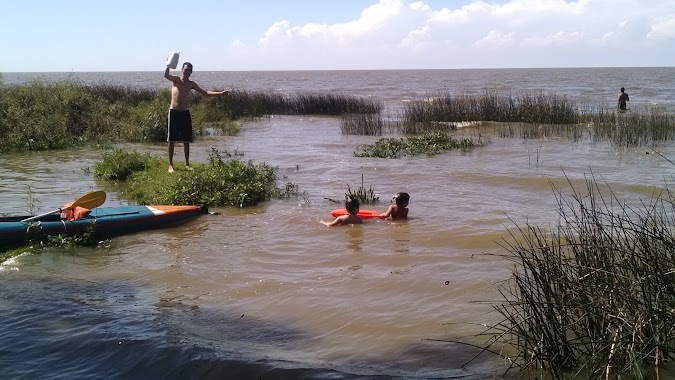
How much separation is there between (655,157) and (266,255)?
11.7m

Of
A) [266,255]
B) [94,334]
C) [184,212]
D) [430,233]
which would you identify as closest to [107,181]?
[184,212]

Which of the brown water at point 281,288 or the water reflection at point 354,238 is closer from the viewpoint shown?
the brown water at point 281,288

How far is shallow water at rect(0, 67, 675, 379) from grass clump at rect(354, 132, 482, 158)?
406 centimetres

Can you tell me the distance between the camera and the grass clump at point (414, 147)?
53.2 feet

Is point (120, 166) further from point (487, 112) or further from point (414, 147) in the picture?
point (487, 112)

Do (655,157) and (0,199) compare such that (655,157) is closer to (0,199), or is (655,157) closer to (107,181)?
(107,181)

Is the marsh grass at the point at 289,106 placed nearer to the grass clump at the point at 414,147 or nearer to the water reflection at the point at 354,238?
the grass clump at the point at 414,147

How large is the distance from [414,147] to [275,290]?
36.4 feet

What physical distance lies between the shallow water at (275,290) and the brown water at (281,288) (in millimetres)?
19

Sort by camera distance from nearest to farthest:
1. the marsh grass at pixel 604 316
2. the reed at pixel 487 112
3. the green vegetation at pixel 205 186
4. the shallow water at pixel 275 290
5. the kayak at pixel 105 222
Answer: the marsh grass at pixel 604 316
the shallow water at pixel 275 290
the kayak at pixel 105 222
the green vegetation at pixel 205 186
the reed at pixel 487 112

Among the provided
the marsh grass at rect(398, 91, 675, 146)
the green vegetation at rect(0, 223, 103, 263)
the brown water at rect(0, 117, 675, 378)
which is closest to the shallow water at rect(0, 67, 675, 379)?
the brown water at rect(0, 117, 675, 378)

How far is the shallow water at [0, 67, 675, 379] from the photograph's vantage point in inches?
175

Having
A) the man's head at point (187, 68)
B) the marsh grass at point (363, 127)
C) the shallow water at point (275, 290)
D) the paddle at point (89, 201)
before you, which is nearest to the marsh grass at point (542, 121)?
the marsh grass at point (363, 127)

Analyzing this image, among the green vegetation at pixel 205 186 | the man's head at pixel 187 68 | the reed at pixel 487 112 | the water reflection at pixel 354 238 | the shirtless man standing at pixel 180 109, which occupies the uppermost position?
the man's head at pixel 187 68
